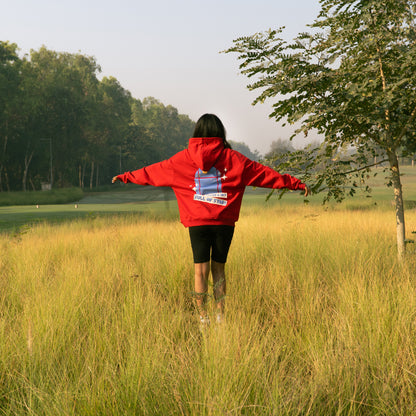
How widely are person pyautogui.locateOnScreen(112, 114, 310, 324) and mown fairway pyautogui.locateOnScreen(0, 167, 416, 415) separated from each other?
557 mm

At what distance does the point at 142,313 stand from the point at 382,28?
3.96 meters

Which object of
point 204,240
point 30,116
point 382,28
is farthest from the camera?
point 30,116

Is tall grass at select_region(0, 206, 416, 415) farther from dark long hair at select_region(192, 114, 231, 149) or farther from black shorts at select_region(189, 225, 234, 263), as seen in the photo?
dark long hair at select_region(192, 114, 231, 149)

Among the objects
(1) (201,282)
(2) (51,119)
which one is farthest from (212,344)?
(2) (51,119)

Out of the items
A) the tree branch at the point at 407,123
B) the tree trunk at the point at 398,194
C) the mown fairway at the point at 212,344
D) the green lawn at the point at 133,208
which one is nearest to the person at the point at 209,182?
the mown fairway at the point at 212,344

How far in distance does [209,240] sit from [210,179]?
55cm

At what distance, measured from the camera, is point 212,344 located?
2.52 m

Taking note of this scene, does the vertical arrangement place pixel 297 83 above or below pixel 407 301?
above

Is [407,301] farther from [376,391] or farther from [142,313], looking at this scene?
[142,313]

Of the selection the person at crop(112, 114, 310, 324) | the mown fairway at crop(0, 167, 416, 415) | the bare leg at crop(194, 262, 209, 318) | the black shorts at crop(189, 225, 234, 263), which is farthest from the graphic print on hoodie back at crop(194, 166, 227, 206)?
the mown fairway at crop(0, 167, 416, 415)

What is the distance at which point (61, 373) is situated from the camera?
2699 millimetres

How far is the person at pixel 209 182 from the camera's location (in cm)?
347

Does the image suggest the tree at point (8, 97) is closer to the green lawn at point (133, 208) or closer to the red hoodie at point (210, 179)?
the green lawn at point (133, 208)

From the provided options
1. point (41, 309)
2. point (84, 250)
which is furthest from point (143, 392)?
point (84, 250)
